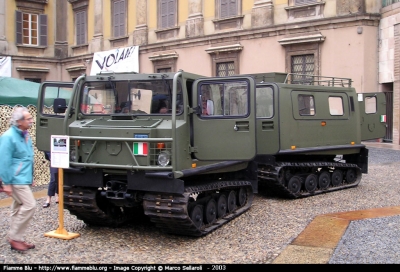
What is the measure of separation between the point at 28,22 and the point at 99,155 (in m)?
24.5

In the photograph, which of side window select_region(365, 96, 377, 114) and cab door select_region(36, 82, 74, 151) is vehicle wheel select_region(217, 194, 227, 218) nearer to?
cab door select_region(36, 82, 74, 151)

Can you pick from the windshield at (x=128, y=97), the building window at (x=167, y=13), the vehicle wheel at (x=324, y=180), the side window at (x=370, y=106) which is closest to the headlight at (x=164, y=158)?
the windshield at (x=128, y=97)

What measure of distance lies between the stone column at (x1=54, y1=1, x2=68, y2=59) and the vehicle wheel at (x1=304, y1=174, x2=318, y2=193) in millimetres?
22896

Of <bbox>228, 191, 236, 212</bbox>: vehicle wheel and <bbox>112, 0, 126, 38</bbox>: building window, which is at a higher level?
<bbox>112, 0, 126, 38</bbox>: building window

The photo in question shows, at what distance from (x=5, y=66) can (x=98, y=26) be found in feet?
19.2

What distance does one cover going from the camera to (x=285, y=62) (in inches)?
760

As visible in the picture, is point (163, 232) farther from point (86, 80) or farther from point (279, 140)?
point (279, 140)

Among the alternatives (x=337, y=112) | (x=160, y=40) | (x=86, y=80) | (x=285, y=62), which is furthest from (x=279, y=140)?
(x=160, y=40)

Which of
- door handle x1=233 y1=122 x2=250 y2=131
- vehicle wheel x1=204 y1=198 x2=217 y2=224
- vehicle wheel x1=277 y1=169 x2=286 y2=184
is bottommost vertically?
vehicle wheel x1=204 y1=198 x2=217 y2=224

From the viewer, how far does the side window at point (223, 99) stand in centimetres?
659

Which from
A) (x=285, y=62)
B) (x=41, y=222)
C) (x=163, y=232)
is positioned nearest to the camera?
(x=163, y=232)

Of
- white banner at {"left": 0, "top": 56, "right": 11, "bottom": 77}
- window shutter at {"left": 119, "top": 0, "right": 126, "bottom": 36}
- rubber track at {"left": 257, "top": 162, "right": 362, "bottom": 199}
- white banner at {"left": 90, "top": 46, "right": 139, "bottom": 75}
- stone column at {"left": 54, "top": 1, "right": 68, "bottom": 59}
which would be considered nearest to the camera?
rubber track at {"left": 257, "top": 162, "right": 362, "bottom": 199}

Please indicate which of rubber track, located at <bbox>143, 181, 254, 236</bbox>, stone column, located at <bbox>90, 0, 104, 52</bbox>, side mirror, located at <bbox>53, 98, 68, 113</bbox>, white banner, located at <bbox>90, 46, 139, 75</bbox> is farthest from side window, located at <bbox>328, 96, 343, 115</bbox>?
stone column, located at <bbox>90, 0, 104, 52</bbox>

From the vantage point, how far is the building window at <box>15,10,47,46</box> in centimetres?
2767
